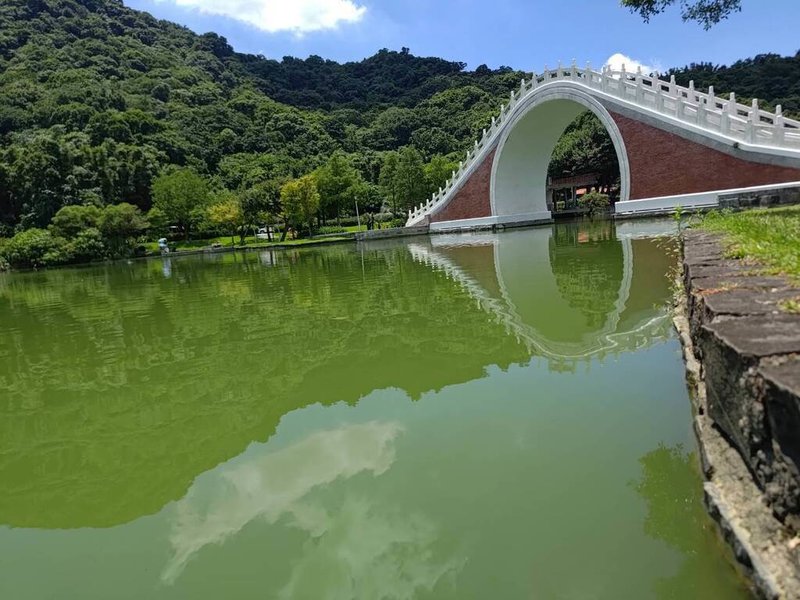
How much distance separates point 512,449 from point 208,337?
4.75 m

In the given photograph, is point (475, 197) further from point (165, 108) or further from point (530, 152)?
point (165, 108)

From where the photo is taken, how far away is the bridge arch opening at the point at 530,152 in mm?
25602

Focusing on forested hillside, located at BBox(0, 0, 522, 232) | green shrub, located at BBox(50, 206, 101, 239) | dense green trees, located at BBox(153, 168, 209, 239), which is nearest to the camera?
green shrub, located at BBox(50, 206, 101, 239)

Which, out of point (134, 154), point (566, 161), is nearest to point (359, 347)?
point (566, 161)

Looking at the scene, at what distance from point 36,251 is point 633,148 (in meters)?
34.0

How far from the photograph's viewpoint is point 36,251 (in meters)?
33.6

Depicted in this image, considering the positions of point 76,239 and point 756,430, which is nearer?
point 756,430

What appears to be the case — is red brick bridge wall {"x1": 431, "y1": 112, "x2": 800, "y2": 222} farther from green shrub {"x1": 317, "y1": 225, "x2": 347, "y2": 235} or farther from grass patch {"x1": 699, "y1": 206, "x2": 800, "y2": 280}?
green shrub {"x1": 317, "y1": 225, "x2": 347, "y2": 235}

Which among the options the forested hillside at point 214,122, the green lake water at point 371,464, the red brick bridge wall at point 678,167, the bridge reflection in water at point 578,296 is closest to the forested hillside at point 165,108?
the forested hillside at point 214,122

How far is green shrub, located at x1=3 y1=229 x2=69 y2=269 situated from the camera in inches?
1309

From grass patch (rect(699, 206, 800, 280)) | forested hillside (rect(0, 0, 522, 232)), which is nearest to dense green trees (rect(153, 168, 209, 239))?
forested hillside (rect(0, 0, 522, 232))

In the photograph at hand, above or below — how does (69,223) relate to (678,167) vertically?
above

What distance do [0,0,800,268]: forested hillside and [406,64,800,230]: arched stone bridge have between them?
8.33m

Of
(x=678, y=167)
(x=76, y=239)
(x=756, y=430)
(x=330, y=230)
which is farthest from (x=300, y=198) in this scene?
(x=756, y=430)
